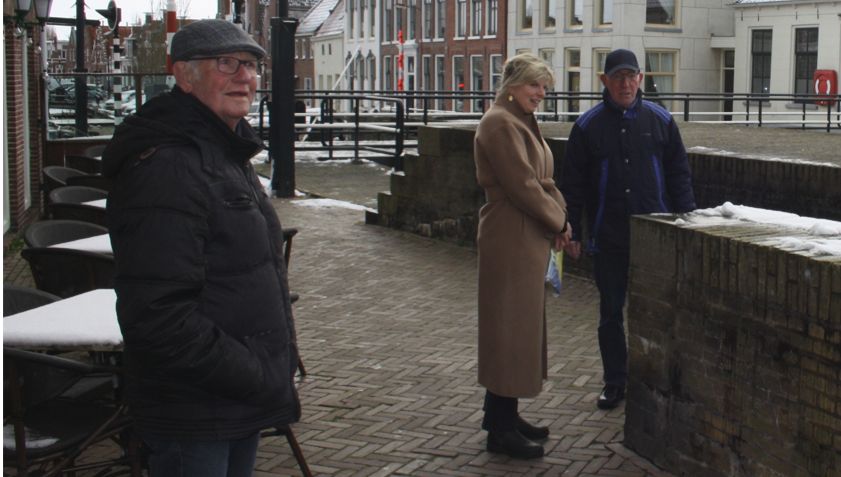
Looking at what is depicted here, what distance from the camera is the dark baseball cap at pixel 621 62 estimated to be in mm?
5645

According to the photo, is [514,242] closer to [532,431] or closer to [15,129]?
[532,431]

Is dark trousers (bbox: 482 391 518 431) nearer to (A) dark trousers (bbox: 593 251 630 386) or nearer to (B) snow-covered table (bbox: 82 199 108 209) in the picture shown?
(A) dark trousers (bbox: 593 251 630 386)

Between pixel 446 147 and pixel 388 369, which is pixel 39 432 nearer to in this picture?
pixel 388 369

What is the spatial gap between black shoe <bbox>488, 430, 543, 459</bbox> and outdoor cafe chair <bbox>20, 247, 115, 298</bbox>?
2.04 meters

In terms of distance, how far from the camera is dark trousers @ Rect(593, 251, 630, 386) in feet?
18.9

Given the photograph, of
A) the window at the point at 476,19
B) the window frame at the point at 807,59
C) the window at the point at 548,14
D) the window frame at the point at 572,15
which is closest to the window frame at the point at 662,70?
the window frame at the point at 572,15

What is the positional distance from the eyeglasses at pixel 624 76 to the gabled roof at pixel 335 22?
5369 cm

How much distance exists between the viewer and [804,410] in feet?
13.4

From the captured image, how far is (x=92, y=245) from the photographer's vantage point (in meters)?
6.28

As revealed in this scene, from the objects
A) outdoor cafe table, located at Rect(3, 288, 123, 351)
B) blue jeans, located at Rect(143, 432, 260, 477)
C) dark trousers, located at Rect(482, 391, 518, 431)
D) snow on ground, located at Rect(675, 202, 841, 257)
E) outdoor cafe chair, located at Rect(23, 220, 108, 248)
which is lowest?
dark trousers, located at Rect(482, 391, 518, 431)

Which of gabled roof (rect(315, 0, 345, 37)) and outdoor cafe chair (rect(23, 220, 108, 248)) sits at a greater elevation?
gabled roof (rect(315, 0, 345, 37))

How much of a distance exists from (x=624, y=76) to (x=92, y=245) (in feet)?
9.44

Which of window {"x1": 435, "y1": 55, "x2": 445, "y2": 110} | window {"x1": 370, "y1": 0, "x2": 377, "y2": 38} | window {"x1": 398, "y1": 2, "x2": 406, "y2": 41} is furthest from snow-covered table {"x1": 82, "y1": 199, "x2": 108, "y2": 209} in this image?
window {"x1": 370, "y1": 0, "x2": 377, "y2": 38}

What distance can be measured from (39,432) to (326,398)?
2.26 meters
